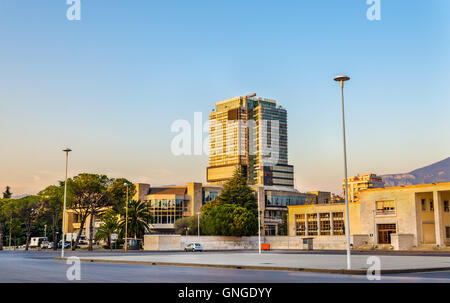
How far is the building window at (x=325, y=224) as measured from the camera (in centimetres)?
10299

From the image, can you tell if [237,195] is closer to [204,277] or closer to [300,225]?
[300,225]

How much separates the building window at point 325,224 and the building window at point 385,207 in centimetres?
1775

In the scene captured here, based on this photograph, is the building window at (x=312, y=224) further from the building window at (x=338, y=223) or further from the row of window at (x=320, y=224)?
the building window at (x=338, y=223)

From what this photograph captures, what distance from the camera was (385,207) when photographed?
281ft

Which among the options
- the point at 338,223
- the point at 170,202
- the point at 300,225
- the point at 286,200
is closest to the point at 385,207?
the point at 338,223

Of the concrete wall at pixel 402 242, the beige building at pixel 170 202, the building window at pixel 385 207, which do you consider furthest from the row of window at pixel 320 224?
the beige building at pixel 170 202

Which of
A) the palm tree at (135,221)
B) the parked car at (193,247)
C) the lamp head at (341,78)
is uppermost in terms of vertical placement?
the lamp head at (341,78)

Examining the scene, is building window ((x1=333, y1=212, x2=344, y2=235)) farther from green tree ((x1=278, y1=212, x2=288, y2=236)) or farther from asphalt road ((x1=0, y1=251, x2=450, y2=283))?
asphalt road ((x1=0, y1=251, x2=450, y2=283))

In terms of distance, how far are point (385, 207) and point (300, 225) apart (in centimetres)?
2594

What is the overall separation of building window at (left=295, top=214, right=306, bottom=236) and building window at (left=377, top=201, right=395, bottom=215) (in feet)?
76.9

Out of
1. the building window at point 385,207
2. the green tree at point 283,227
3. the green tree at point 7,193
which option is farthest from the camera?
the green tree at point 7,193
